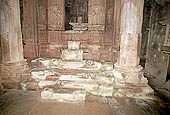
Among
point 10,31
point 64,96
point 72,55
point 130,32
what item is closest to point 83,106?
point 64,96

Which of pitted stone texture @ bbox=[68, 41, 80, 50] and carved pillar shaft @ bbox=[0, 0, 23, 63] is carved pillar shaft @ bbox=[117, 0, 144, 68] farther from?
carved pillar shaft @ bbox=[0, 0, 23, 63]

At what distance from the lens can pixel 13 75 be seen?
381 cm

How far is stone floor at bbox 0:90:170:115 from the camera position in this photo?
8.58ft

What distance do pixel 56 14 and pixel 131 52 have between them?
13.6ft

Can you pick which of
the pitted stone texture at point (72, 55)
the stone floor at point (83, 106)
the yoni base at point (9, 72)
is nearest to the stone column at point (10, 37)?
the yoni base at point (9, 72)

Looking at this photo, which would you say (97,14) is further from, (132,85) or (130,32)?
(132,85)

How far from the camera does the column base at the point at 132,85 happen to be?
10.6 ft

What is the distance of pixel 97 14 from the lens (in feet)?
18.7

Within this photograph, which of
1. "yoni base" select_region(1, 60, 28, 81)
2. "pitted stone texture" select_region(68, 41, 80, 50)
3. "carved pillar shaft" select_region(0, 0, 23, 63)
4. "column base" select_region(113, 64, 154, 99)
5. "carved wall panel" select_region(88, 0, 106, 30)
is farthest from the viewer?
"carved wall panel" select_region(88, 0, 106, 30)

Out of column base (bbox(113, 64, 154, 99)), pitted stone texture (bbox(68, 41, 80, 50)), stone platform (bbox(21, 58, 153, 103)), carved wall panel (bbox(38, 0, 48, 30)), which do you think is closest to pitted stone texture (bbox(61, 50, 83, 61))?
pitted stone texture (bbox(68, 41, 80, 50))

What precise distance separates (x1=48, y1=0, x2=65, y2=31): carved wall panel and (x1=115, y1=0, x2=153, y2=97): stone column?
3324mm

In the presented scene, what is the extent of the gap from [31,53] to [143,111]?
210 inches

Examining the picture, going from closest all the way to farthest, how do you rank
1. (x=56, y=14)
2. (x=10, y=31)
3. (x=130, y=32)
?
(x=130, y=32), (x=10, y=31), (x=56, y=14)

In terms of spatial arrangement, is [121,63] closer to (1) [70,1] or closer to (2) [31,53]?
(2) [31,53]
